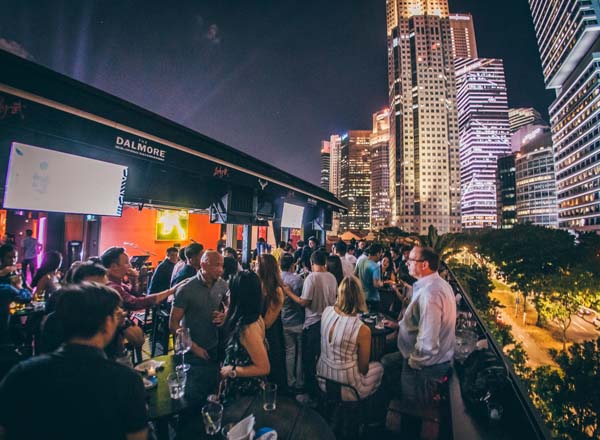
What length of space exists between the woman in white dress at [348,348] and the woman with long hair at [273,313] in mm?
818

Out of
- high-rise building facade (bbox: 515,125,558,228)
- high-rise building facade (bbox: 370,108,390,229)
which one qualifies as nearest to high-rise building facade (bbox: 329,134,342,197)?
high-rise building facade (bbox: 370,108,390,229)

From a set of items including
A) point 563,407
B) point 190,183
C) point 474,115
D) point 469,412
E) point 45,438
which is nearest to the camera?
point 45,438

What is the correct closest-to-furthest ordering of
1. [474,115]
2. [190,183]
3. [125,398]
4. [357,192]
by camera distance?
[125,398]
[190,183]
[357,192]
[474,115]

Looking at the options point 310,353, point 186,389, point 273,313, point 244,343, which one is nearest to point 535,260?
point 310,353

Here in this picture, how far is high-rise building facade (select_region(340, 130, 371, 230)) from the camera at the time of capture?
114312 millimetres

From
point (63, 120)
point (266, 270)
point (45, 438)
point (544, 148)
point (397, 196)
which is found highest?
point (544, 148)

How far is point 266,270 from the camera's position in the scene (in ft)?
11.1

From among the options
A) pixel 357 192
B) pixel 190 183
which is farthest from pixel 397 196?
pixel 190 183

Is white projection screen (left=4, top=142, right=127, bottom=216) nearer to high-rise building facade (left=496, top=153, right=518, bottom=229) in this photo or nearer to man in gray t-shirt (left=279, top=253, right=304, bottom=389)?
man in gray t-shirt (left=279, top=253, right=304, bottom=389)

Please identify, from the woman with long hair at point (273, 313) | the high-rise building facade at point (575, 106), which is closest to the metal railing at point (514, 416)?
the woman with long hair at point (273, 313)

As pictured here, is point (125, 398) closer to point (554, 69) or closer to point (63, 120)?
point (63, 120)

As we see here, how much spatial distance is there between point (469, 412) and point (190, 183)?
6019 millimetres

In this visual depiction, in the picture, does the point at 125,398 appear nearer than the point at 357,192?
Yes

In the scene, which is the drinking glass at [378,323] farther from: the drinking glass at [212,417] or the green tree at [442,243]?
the green tree at [442,243]
